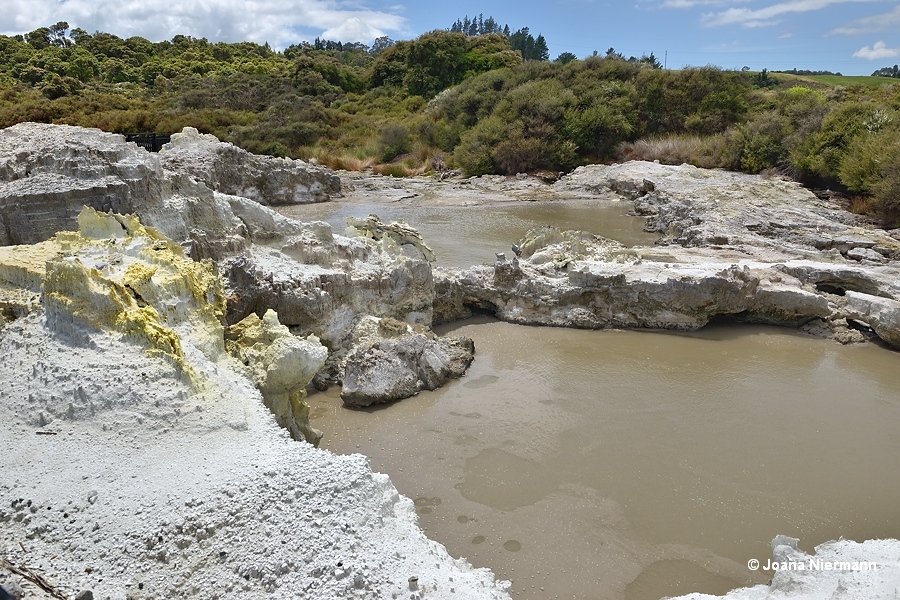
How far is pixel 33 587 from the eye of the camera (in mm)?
2395

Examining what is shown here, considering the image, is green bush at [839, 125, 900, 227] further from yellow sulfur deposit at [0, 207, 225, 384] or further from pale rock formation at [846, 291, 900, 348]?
yellow sulfur deposit at [0, 207, 225, 384]

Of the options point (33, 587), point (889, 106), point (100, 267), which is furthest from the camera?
point (889, 106)

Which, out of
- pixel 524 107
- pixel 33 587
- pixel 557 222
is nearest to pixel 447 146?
pixel 524 107

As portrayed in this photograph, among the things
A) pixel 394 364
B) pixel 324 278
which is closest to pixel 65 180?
pixel 324 278

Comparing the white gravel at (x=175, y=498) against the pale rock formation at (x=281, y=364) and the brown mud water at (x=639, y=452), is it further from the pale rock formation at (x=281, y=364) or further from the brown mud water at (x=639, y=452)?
the brown mud water at (x=639, y=452)

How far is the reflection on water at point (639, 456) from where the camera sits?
4.02 metres

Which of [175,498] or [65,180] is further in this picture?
[65,180]

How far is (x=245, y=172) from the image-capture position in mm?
17906

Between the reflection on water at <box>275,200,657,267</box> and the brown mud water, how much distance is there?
4.85 metres

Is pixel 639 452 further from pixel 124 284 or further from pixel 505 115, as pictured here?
pixel 505 115

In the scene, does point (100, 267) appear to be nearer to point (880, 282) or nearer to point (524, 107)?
point (880, 282)

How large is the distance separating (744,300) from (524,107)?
67.0ft

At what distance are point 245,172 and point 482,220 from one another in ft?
23.7

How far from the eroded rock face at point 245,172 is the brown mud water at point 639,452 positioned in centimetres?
1085
